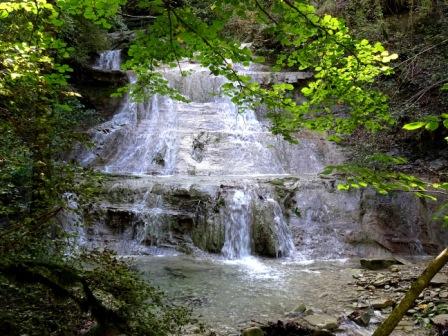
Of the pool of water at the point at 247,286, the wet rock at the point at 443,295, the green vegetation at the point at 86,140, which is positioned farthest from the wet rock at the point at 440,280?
the green vegetation at the point at 86,140

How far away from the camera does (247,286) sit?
6246 mm

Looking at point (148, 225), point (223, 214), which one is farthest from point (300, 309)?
point (148, 225)

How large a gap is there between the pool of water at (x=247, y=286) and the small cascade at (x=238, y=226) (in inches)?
10.9

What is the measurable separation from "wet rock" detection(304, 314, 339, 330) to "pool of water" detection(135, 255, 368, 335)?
0.29m

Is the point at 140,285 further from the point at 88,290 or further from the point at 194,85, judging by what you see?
the point at 194,85

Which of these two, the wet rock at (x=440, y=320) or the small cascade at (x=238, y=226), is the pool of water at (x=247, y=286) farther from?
the wet rock at (x=440, y=320)

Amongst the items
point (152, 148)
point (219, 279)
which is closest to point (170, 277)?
point (219, 279)

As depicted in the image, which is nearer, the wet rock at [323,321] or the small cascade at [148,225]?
the wet rock at [323,321]

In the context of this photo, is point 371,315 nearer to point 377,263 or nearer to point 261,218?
point 377,263

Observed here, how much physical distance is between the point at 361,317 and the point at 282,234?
3.85m

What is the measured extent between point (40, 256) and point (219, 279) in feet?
13.1

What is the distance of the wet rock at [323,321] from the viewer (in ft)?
15.0

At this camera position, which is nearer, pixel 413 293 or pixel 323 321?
pixel 413 293

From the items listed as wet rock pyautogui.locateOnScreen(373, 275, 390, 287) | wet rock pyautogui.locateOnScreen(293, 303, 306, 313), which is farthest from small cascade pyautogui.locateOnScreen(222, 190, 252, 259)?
wet rock pyautogui.locateOnScreen(293, 303, 306, 313)
